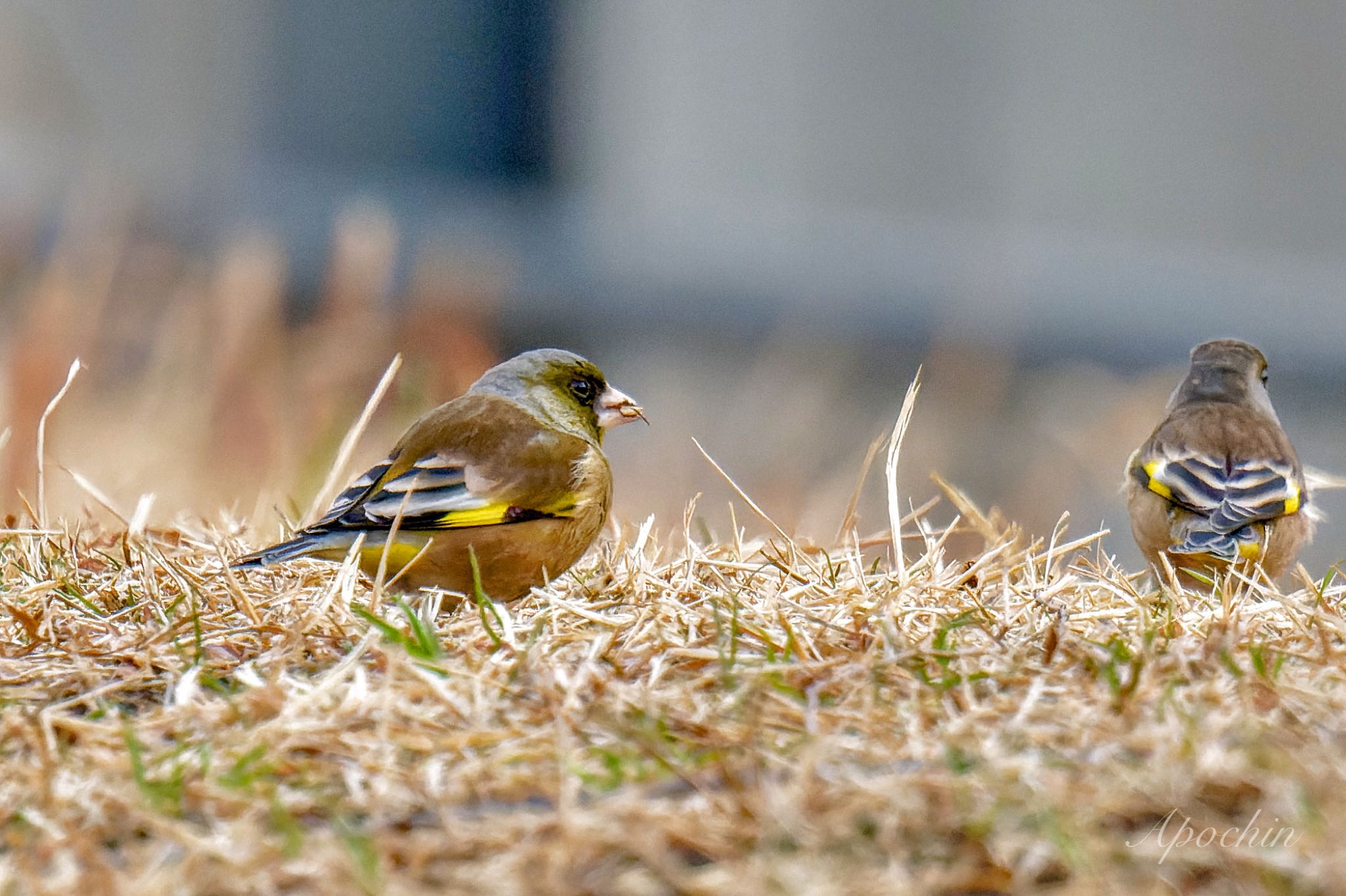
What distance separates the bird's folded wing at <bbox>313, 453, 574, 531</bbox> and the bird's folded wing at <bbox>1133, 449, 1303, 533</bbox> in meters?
2.10

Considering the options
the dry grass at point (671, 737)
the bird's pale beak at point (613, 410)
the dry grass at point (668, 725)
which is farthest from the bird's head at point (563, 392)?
the dry grass at point (671, 737)

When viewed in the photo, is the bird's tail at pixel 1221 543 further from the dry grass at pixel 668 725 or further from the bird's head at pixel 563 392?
the bird's head at pixel 563 392

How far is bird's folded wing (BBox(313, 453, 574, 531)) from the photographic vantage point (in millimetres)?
3822

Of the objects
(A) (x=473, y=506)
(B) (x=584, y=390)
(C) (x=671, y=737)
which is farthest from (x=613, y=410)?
(C) (x=671, y=737)

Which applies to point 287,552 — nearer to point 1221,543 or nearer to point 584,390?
point 584,390

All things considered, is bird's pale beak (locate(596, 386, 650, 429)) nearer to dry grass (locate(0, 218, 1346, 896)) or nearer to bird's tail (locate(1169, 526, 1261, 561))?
dry grass (locate(0, 218, 1346, 896))

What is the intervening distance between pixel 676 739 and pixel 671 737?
0.04 feet

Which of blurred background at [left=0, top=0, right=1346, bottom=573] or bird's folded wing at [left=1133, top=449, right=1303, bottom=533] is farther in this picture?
blurred background at [left=0, top=0, right=1346, bottom=573]

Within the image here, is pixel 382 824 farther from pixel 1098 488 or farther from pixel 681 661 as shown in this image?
pixel 1098 488

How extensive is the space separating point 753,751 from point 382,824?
1.82 feet

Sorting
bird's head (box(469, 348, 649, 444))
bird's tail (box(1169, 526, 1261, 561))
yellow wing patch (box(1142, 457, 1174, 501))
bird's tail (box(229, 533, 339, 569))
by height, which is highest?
bird's head (box(469, 348, 649, 444))

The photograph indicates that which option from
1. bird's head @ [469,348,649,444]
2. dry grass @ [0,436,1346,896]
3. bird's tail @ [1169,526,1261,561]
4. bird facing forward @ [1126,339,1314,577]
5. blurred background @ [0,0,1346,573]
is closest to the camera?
dry grass @ [0,436,1346,896]
